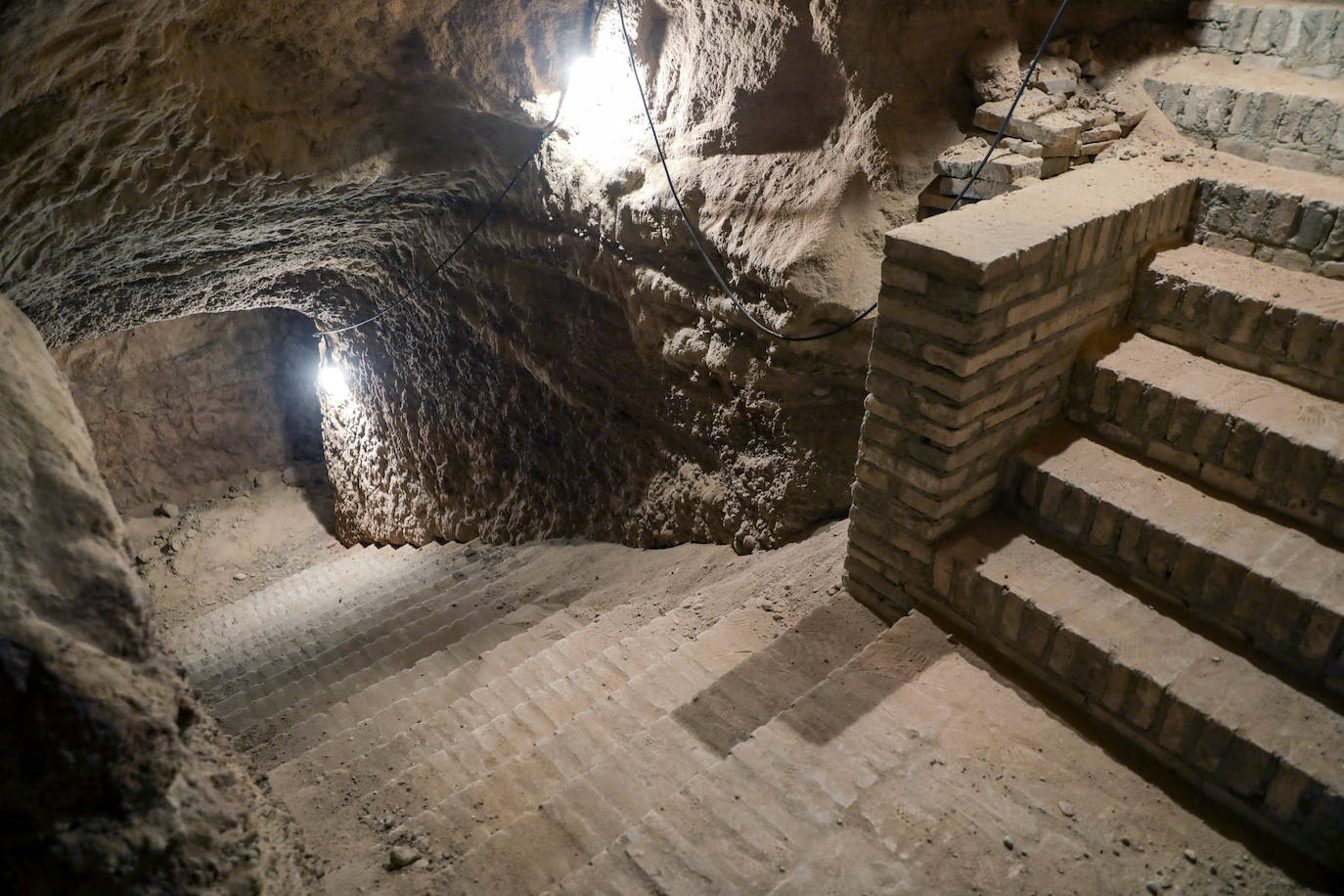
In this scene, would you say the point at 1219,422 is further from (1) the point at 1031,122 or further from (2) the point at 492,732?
(2) the point at 492,732

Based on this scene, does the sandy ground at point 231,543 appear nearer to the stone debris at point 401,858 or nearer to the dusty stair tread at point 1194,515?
the stone debris at point 401,858

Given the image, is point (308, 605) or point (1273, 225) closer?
point (1273, 225)

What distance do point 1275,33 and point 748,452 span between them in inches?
129

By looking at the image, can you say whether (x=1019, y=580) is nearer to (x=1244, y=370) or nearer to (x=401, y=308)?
(x=1244, y=370)

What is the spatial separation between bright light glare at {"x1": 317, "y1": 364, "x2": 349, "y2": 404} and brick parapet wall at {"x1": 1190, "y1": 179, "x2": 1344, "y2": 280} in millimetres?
8513

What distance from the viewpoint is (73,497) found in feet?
7.37

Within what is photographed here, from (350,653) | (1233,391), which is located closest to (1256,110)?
(1233,391)

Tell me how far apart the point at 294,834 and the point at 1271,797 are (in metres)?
3.10

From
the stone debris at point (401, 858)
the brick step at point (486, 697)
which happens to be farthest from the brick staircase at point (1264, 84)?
the stone debris at point (401, 858)

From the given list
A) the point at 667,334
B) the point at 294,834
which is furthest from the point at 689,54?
the point at 294,834

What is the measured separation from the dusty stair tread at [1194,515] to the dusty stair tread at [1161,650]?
30 centimetres

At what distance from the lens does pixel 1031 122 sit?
421cm

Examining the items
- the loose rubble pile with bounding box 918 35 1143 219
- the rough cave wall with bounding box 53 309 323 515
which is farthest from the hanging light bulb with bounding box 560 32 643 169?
the rough cave wall with bounding box 53 309 323 515

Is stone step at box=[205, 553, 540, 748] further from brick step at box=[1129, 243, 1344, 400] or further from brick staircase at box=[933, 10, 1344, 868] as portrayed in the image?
brick step at box=[1129, 243, 1344, 400]
